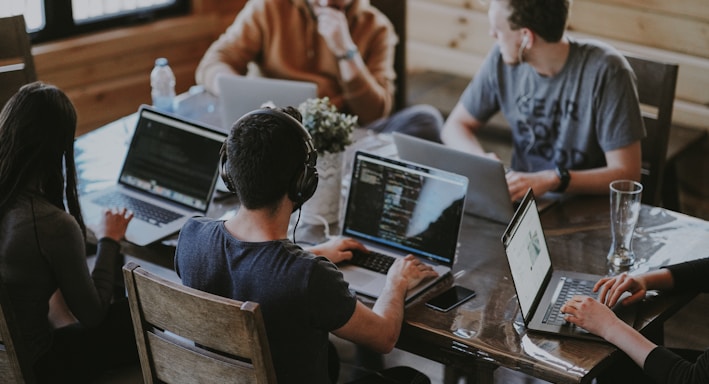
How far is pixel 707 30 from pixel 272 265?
8.34 ft

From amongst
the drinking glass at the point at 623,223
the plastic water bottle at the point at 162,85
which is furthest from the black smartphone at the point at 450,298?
the plastic water bottle at the point at 162,85

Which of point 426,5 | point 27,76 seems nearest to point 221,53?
point 27,76

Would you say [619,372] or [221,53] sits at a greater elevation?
[221,53]

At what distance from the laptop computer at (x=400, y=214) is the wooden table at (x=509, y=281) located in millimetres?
92

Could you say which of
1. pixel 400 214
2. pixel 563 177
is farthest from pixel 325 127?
pixel 563 177

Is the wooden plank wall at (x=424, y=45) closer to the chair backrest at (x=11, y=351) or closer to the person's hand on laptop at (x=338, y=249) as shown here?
the person's hand on laptop at (x=338, y=249)

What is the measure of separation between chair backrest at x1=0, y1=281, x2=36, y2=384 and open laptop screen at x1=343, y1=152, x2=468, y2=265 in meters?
0.83

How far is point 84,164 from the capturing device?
9.47 feet

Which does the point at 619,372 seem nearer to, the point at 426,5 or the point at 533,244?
the point at 533,244

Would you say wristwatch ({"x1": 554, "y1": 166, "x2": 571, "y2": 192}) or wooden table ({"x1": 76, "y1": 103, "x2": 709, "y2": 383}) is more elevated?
wristwatch ({"x1": 554, "y1": 166, "x2": 571, "y2": 192})

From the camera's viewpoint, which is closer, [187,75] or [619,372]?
Answer: [619,372]

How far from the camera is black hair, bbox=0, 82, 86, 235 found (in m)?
2.10

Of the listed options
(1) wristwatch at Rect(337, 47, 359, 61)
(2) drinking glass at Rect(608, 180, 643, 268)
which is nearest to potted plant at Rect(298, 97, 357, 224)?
(2) drinking glass at Rect(608, 180, 643, 268)

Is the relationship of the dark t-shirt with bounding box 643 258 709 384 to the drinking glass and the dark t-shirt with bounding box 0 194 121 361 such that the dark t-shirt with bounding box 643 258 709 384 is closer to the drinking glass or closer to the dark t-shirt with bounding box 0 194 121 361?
the drinking glass
